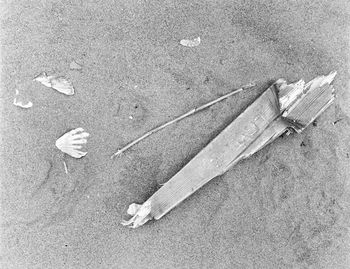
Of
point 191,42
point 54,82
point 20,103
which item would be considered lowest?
point 20,103

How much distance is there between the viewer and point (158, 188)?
104 inches

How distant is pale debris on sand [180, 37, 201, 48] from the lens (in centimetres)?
267

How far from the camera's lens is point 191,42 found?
105 inches

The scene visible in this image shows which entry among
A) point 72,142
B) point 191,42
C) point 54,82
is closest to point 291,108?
point 191,42

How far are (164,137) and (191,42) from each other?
706mm

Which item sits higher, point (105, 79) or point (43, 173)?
point (105, 79)

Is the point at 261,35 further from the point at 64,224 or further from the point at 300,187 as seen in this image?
the point at 64,224

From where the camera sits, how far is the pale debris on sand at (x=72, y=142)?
2.60m

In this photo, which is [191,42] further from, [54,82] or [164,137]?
[54,82]

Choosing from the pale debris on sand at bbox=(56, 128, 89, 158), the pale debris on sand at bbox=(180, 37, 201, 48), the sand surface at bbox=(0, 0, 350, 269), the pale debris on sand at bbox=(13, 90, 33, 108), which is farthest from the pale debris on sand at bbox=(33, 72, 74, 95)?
the pale debris on sand at bbox=(180, 37, 201, 48)

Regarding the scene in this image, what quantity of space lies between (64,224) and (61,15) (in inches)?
58.0

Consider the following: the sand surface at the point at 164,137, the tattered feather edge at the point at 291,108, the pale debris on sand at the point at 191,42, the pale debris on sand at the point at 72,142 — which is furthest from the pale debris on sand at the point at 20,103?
the pale debris on sand at the point at 191,42

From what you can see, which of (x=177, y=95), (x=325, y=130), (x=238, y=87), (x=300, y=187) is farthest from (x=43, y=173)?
(x=325, y=130)

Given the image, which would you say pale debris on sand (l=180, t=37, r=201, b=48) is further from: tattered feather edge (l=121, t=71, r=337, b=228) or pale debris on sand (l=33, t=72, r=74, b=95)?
pale debris on sand (l=33, t=72, r=74, b=95)
